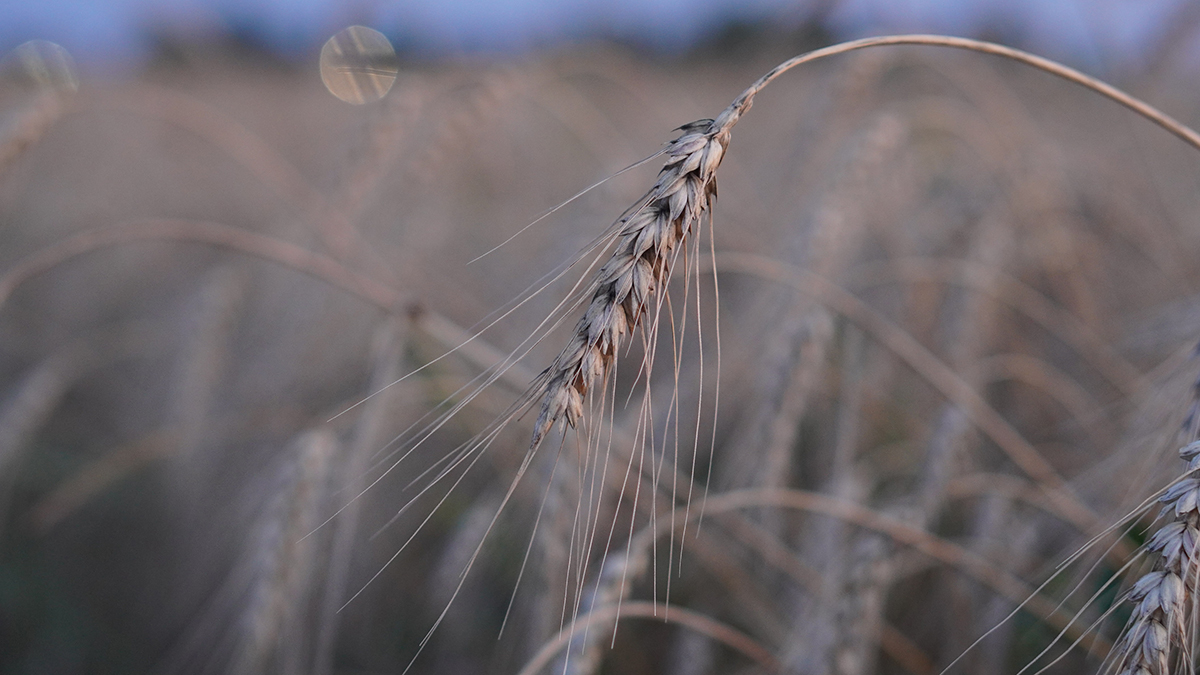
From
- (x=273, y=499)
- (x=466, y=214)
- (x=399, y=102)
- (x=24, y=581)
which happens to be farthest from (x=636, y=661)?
(x=466, y=214)

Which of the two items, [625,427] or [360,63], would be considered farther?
[360,63]

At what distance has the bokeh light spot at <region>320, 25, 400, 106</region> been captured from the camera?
1772 millimetres

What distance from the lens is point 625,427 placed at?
1.39 m

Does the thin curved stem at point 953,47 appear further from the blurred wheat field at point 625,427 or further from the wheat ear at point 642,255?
the blurred wheat field at point 625,427

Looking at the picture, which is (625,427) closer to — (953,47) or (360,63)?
(953,47)

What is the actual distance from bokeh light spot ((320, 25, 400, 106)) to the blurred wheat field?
0.26 ft

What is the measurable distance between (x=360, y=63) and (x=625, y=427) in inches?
47.9

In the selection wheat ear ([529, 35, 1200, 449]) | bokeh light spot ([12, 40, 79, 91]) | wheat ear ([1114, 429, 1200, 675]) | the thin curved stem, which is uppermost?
bokeh light spot ([12, 40, 79, 91])

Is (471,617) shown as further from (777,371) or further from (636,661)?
(777,371)

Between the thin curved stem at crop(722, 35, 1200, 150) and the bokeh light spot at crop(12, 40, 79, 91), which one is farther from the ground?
the bokeh light spot at crop(12, 40, 79, 91)

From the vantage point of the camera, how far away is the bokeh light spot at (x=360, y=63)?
1.77 m

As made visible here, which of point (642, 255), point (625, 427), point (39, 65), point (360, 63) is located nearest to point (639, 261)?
point (642, 255)

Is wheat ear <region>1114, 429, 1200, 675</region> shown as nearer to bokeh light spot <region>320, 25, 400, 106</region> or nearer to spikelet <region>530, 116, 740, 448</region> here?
spikelet <region>530, 116, 740, 448</region>

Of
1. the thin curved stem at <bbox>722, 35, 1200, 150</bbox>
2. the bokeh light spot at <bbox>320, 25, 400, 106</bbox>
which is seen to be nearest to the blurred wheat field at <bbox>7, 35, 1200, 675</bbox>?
the bokeh light spot at <bbox>320, 25, 400, 106</bbox>
